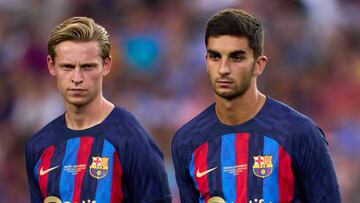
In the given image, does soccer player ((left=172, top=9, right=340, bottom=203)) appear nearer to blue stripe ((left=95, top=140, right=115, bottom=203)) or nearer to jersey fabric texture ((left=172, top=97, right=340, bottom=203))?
jersey fabric texture ((left=172, top=97, right=340, bottom=203))

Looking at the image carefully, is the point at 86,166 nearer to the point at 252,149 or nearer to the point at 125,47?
the point at 252,149

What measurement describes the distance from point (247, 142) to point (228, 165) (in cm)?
19

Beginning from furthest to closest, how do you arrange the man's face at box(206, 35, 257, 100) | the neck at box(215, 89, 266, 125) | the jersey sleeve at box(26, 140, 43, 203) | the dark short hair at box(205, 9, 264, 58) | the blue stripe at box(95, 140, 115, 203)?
the jersey sleeve at box(26, 140, 43, 203) < the blue stripe at box(95, 140, 115, 203) < the neck at box(215, 89, 266, 125) < the dark short hair at box(205, 9, 264, 58) < the man's face at box(206, 35, 257, 100)

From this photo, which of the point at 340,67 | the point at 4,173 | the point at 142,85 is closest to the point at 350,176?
the point at 340,67

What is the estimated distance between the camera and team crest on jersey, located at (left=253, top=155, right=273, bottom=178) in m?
8.15

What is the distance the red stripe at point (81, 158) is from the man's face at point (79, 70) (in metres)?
0.25

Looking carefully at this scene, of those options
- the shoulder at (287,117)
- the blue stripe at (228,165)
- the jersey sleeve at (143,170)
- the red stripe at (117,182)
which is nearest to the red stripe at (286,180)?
the shoulder at (287,117)

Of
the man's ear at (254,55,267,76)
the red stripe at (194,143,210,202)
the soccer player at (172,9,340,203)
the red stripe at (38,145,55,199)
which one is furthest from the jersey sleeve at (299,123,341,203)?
the red stripe at (38,145,55,199)

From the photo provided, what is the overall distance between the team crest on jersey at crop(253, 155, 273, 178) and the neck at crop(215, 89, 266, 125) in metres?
0.29

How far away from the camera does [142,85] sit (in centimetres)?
1420

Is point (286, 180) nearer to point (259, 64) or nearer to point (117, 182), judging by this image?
point (259, 64)

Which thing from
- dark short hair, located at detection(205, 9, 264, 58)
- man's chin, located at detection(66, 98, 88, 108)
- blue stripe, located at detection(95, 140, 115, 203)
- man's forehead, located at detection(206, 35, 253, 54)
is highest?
dark short hair, located at detection(205, 9, 264, 58)

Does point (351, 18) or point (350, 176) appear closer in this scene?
point (350, 176)

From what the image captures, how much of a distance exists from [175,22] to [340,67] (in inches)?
74.8
